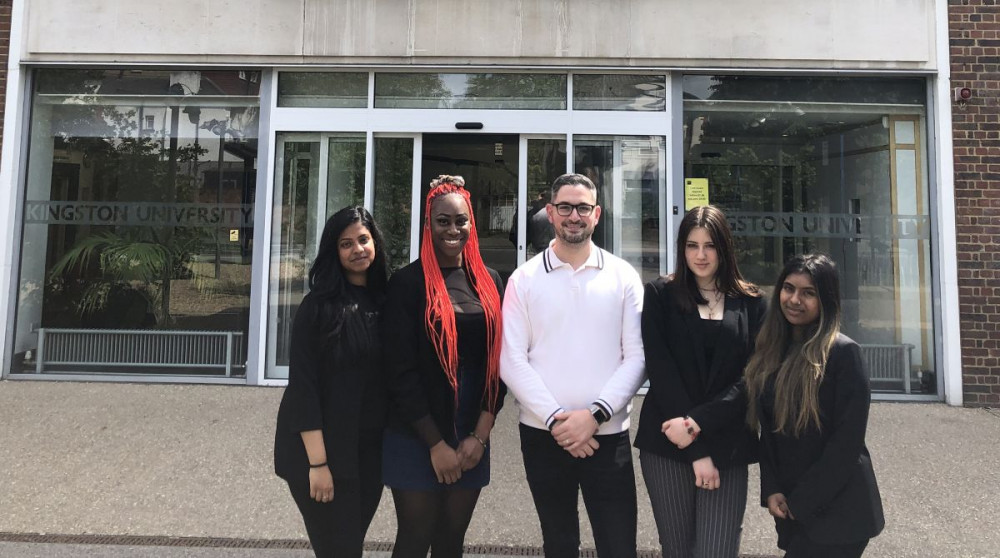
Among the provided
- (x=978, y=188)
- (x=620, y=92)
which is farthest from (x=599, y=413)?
(x=978, y=188)

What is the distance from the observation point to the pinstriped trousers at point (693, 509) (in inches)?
90.0

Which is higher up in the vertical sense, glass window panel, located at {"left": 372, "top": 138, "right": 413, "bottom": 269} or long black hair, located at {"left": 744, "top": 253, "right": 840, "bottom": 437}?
glass window panel, located at {"left": 372, "top": 138, "right": 413, "bottom": 269}

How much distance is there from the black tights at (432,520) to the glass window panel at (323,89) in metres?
5.33

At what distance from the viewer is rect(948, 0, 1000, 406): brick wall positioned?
6301 millimetres

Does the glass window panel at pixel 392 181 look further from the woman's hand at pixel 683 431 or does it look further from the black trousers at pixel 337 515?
the woman's hand at pixel 683 431

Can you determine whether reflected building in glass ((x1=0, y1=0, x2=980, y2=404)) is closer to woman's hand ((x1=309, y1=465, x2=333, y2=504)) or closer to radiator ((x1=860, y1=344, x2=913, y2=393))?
radiator ((x1=860, y1=344, x2=913, y2=393))

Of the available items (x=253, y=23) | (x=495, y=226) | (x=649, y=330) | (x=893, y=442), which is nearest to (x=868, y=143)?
(x=893, y=442)

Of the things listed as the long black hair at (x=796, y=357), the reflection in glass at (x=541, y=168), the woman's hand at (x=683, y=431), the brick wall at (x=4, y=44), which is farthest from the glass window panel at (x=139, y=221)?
the long black hair at (x=796, y=357)

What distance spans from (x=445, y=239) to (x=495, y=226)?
4519mm

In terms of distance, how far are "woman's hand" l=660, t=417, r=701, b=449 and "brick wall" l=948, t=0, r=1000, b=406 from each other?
569cm

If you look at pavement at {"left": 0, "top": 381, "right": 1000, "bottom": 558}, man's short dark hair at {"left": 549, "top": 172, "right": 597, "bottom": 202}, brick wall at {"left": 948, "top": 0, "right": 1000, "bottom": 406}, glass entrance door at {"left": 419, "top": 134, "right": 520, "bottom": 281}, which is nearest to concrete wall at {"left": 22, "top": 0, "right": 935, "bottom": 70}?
brick wall at {"left": 948, "top": 0, "right": 1000, "bottom": 406}

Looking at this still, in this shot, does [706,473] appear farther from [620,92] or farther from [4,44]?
[4,44]

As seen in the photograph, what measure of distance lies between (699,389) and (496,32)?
5332 mm

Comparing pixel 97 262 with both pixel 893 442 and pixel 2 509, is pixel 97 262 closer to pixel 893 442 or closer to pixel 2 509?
pixel 2 509
